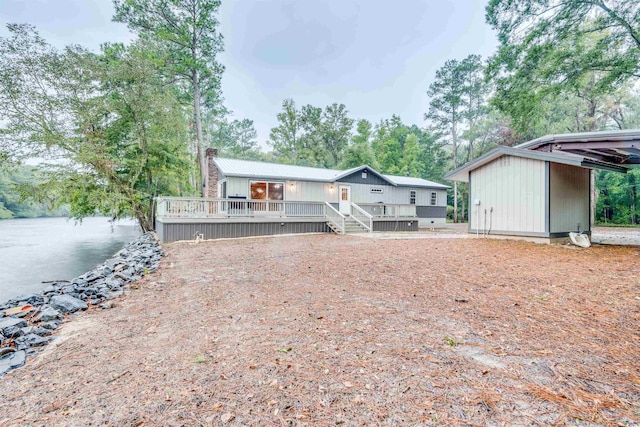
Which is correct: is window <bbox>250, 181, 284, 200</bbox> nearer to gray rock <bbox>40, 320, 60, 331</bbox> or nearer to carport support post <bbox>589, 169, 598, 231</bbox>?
gray rock <bbox>40, 320, 60, 331</bbox>

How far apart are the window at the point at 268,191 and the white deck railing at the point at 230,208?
196 centimetres

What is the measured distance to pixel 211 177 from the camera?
1673 centimetres

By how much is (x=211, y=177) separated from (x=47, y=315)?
553 inches

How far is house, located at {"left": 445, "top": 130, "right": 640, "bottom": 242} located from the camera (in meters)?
7.82

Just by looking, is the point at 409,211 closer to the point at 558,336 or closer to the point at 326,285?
the point at 326,285

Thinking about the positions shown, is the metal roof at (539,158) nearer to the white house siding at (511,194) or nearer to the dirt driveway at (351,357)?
the white house siding at (511,194)

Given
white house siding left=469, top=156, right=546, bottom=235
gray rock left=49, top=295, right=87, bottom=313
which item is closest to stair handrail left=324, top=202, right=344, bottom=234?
white house siding left=469, top=156, right=546, bottom=235

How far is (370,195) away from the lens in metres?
18.1

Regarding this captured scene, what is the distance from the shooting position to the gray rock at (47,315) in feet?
11.2

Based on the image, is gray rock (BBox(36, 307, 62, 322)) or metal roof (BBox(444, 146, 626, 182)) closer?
gray rock (BBox(36, 307, 62, 322))

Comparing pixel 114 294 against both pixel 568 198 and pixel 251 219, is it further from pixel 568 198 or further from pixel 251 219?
pixel 568 198

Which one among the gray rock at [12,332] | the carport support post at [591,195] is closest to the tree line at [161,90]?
the carport support post at [591,195]

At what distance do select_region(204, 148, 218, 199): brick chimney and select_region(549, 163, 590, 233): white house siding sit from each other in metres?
15.2

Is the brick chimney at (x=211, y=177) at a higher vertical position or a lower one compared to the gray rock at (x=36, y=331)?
higher
